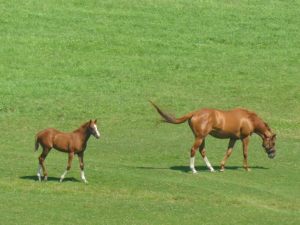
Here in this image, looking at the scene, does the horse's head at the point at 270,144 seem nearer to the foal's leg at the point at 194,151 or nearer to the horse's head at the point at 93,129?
the foal's leg at the point at 194,151

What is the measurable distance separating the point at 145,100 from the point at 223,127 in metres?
10.3

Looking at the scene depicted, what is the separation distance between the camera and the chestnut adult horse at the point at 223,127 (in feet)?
82.7

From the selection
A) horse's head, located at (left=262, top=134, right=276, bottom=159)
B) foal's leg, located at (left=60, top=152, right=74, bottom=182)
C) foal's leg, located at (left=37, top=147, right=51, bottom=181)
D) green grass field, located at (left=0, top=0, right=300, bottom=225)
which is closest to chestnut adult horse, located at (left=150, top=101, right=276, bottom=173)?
horse's head, located at (left=262, top=134, right=276, bottom=159)

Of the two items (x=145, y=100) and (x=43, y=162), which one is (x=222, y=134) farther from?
(x=145, y=100)

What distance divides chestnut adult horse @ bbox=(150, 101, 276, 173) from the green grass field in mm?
550

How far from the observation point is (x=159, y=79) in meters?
38.5

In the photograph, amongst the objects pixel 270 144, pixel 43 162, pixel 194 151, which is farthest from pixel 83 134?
pixel 270 144

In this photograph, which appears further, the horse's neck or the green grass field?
the horse's neck

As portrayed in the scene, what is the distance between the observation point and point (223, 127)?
25.6m

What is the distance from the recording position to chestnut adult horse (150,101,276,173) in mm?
25219

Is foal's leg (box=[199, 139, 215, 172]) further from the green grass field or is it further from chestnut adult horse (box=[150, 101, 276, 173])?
the green grass field

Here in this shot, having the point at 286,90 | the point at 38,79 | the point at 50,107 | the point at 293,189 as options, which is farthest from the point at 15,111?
the point at 293,189

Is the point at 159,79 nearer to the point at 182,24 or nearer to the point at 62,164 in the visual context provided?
the point at 182,24

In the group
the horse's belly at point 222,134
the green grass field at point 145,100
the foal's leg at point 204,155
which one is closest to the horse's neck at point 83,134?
the green grass field at point 145,100
